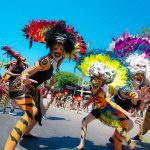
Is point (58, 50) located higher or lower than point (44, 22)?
lower

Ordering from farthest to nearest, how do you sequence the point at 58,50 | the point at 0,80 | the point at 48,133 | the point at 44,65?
the point at 0,80 < the point at 48,133 < the point at 58,50 < the point at 44,65

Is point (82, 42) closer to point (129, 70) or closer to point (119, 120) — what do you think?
point (129, 70)

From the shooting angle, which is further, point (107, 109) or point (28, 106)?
point (107, 109)

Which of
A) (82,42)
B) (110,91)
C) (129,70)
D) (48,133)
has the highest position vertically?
(82,42)

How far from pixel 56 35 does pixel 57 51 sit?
316 mm

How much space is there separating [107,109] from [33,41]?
1.77m

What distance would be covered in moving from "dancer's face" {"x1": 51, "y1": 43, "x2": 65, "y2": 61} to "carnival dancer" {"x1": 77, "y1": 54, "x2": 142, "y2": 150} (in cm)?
69

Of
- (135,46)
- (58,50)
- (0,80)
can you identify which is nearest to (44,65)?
(58,50)

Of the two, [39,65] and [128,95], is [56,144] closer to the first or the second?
[128,95]

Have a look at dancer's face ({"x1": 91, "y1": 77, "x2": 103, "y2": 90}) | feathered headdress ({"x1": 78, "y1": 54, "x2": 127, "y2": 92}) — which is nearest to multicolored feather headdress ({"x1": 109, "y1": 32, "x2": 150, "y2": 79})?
feathered headdress ({"x1": 78, "y1": 54, "x2": 127, "y2": 92})

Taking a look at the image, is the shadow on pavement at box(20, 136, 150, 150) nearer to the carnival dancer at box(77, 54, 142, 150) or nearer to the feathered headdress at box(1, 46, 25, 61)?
the carnival dancer at box(77, 54, 142, 150)

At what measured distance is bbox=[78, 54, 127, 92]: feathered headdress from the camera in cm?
607

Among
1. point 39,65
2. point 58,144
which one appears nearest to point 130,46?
point 39,65

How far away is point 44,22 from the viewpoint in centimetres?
624
